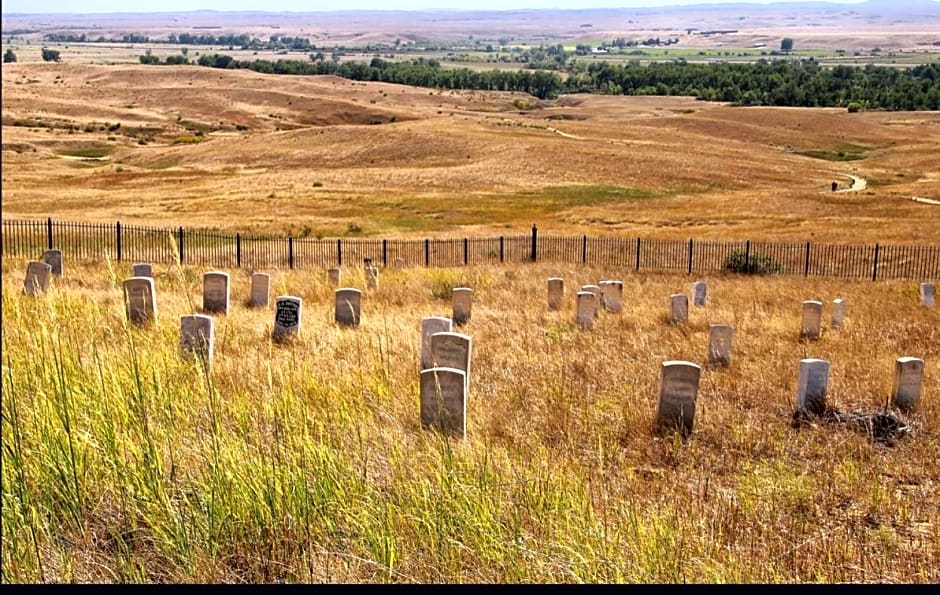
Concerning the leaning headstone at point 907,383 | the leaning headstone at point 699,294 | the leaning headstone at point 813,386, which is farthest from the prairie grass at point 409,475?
the leaning headstone at point 699,294

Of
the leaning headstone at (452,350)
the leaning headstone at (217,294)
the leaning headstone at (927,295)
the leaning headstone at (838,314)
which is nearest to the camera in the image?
the leaning headstone at (452,350)

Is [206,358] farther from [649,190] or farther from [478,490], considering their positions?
[649,190]

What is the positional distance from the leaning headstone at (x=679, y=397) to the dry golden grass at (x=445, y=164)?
1190 inches

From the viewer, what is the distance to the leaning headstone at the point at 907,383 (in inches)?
449

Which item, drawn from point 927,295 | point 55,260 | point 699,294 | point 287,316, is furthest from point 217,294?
point 927,295

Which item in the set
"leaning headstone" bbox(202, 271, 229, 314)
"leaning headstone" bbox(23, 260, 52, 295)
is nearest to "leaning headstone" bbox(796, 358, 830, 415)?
"leaning headstone" bbox(202, 271, 229, 314)

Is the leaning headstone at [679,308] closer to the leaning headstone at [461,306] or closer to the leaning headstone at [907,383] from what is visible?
the leaning headstone at [461,306]

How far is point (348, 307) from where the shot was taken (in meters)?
16.3

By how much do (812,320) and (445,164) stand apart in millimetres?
59670

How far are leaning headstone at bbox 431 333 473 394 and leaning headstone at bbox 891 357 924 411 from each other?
5254mm

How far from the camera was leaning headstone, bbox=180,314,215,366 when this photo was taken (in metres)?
10.3

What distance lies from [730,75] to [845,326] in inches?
6228

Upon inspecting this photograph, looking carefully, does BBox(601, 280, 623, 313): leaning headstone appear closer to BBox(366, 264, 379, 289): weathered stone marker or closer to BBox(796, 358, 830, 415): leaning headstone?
BBox(366, 264, 379, 289): weathered stone marker

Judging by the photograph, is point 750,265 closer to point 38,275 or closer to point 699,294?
point 699,294
